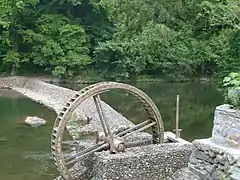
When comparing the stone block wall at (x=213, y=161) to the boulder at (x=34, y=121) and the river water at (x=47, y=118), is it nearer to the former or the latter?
the river water at (x=47, y=118)

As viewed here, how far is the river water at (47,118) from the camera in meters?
13.8

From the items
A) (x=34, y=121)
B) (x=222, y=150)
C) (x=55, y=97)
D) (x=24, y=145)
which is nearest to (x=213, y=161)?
(x=222, y=150)

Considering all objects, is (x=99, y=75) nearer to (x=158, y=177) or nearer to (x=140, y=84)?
(x=140, y=84)

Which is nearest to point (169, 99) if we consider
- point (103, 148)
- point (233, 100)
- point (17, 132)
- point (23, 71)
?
point (17, 132)

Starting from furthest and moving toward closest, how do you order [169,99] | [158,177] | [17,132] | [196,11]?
A: [169,99] → [17,132] → [196,11] → [158,177]

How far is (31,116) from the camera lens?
2158 centimetres

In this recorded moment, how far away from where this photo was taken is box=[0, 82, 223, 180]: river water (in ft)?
45.1

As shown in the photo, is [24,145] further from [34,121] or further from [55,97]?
[55,97]

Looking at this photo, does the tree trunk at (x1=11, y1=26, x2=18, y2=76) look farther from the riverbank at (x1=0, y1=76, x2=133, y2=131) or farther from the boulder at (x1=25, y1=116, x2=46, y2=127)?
the boulder at (x1=25, y1=116, x2=46, y2=127)

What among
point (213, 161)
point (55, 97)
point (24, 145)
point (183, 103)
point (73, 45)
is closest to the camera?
point (213, 161)

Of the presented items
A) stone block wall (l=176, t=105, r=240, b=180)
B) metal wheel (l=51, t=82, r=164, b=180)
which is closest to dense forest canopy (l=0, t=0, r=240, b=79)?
metal wheel (l=51, t=82, r=164, b=180)

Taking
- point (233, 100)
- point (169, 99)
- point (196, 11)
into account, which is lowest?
point (169, 99)

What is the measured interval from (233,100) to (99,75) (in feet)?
86.8

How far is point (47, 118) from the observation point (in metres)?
21.3
